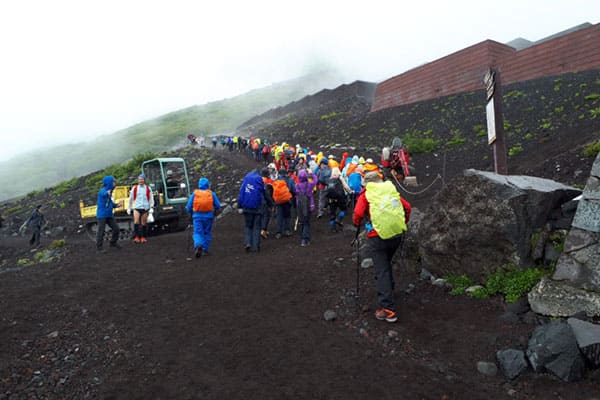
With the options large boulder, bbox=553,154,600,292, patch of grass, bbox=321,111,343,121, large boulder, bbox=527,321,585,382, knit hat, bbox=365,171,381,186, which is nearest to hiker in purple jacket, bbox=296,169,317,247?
knit hat, bbox=365,171,381,186

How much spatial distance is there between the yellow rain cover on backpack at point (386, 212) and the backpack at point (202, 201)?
15.5 ft

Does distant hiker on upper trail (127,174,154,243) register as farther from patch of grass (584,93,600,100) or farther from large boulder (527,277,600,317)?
patch of grass (584,93,600,100)

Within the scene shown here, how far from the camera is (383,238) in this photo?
5051 mm

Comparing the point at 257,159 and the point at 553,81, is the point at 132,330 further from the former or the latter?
the point at 553,81

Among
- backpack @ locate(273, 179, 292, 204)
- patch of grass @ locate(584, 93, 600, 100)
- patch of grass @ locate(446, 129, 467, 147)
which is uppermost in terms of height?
patch of grass @ locate(584, 93, 600, 100)

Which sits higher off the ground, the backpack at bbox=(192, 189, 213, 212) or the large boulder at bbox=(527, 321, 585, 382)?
the backpack at bbox=(192, 189, 213, 212)

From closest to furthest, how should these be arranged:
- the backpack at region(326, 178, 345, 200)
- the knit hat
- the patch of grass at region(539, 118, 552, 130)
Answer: the knit hat, the backpack at region(326, 178, 345, 200), the patch of grass at region(539, 118, 552, 130)

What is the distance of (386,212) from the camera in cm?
503

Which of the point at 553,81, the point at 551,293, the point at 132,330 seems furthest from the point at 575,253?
the point at 553,81

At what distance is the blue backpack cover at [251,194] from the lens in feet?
29.5

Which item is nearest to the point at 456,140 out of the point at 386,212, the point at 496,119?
the point at 496,119

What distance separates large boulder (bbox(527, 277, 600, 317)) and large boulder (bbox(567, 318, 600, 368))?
0.37m

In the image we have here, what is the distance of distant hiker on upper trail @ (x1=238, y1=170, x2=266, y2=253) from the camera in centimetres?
901

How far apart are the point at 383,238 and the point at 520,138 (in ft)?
54.0
